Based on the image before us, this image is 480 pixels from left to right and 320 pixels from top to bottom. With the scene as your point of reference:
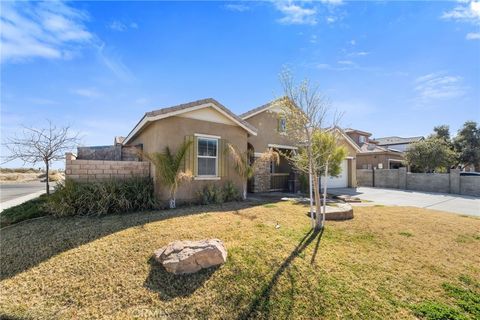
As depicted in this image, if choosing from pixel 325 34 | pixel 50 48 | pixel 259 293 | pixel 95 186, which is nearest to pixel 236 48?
pixel 325 34

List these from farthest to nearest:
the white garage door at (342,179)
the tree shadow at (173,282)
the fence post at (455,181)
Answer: the white garage door at (342,179) → the fence post at (455,181) → the tree shadow at (173,282)

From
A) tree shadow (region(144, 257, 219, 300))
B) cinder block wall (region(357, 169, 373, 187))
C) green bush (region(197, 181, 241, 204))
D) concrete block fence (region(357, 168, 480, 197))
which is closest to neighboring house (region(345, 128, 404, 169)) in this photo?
cinder block wall (region(357, 169, 373, 187))

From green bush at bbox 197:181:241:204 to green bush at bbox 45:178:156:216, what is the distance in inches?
90.2

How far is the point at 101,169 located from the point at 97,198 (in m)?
1.41

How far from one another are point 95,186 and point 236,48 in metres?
9.42

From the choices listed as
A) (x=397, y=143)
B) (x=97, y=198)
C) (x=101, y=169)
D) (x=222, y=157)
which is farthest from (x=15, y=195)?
(x=397, y=143)

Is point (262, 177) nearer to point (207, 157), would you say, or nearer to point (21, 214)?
point (207, 157)

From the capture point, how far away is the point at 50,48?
29.5 ft

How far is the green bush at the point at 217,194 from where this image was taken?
10820 millimetres

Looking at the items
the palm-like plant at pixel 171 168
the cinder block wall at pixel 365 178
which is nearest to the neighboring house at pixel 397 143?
the cinder block wall at pixel 365 178

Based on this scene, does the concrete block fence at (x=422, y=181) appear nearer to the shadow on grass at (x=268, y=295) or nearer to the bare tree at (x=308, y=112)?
the bare tree at (x=308, y=112)

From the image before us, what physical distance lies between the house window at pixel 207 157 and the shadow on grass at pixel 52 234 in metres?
2.80

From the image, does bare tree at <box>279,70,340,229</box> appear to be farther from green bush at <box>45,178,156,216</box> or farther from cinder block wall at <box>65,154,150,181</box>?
cinder block wall at <box>65,154,150,181</box>

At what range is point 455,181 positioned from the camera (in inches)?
754
